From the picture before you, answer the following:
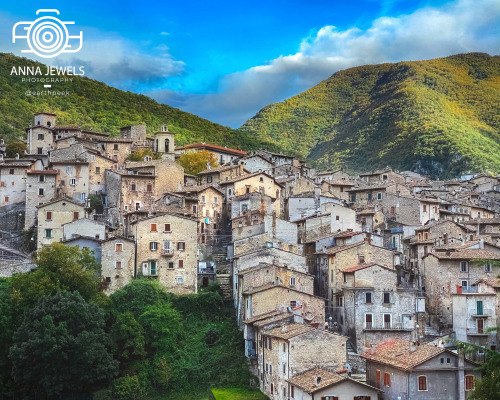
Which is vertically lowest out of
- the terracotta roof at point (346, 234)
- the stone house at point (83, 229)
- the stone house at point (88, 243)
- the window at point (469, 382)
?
the window at point (469, 382)

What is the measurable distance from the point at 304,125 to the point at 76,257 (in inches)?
4744

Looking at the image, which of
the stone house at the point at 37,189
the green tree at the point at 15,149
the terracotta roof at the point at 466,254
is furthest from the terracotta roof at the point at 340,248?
the green tree at the point at 15,149

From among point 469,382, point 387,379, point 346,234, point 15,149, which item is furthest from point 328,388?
point 15,149

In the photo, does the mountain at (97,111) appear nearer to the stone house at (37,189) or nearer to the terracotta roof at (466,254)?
the stone house at (37,189)

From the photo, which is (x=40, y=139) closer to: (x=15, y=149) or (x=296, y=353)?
(x=15, y=149)

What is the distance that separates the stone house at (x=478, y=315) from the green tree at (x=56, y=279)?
23913 millimetres

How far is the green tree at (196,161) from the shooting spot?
85188mm

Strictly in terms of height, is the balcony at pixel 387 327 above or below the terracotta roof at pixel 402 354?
above

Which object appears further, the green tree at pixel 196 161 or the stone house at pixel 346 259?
the green tree at pixel 196 161

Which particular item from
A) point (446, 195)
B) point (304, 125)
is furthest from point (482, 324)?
point (304, 125)

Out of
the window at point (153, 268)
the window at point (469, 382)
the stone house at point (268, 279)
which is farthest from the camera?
the window at point (153, 268)

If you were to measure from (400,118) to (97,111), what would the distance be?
170 ft

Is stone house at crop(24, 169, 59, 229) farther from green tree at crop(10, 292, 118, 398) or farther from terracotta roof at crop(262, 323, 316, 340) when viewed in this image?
terracotta roof at crop(262, 323, 316, 340)

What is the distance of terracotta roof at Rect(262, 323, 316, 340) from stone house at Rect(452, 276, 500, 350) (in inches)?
475
